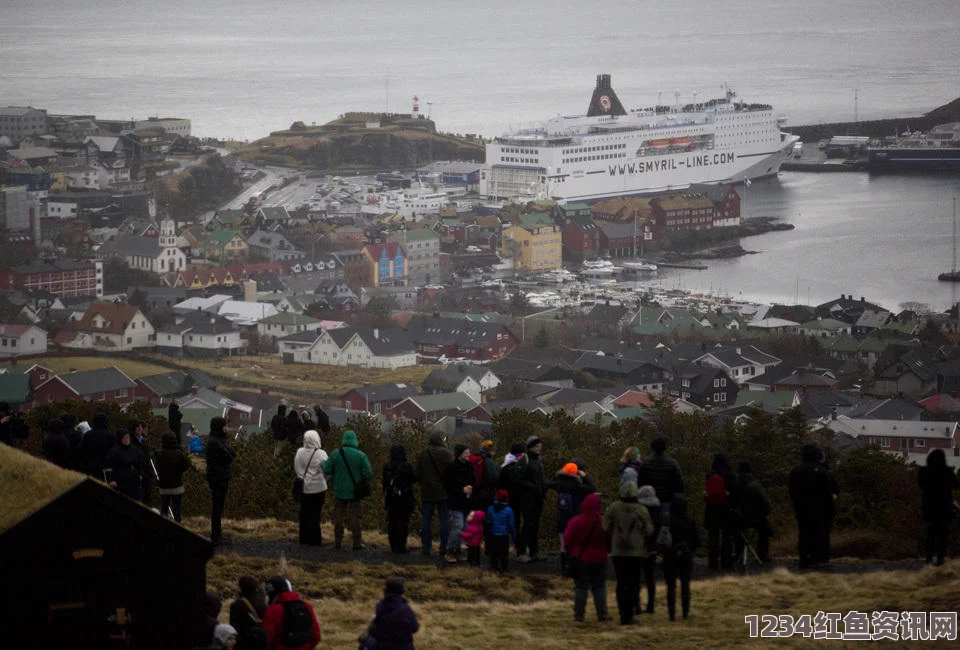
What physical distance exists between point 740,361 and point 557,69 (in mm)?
45552

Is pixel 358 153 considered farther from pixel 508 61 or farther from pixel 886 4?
pixel 886 4

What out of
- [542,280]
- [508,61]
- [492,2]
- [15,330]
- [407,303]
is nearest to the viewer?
[15,330]

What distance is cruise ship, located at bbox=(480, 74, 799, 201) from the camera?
31375 mm

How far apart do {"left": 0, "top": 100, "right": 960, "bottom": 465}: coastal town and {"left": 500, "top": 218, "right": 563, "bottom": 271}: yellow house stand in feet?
0.14

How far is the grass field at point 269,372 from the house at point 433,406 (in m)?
0.86

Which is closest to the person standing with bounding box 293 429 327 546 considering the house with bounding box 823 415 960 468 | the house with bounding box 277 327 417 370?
the house with bounding box 823 415 960 468

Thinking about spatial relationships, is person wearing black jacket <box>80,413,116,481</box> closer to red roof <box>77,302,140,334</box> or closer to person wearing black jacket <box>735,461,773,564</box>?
person wearing black jacket <box>735,461,773,564</box>

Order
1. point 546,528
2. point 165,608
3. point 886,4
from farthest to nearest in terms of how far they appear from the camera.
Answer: point 886,4, point 546,528, point 165,608

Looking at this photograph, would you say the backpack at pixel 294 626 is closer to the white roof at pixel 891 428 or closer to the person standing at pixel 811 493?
the person standing at pixel 811 493

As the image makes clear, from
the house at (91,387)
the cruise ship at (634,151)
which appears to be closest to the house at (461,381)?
the house at (91,387)

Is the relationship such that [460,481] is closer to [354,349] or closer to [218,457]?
[218,457]

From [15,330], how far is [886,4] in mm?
67468

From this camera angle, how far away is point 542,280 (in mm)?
21688

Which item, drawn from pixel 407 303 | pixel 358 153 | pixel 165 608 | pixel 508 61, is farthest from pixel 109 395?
A: pixel 508 61
